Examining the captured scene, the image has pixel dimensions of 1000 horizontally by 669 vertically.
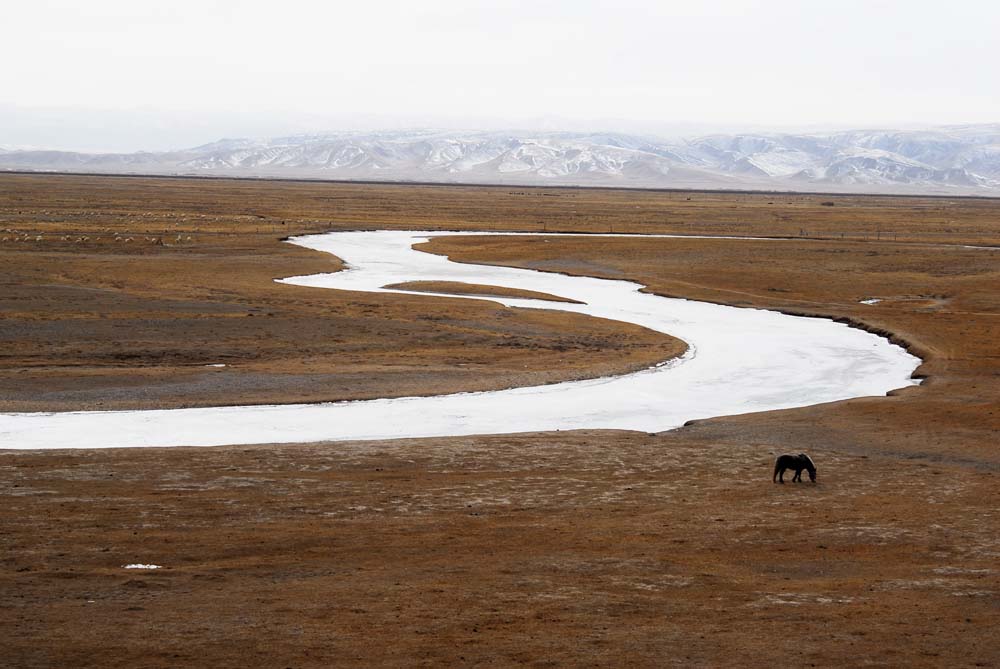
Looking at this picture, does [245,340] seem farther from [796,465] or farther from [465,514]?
[796,465]

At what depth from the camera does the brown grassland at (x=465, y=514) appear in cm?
1185

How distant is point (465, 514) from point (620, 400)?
11855mm

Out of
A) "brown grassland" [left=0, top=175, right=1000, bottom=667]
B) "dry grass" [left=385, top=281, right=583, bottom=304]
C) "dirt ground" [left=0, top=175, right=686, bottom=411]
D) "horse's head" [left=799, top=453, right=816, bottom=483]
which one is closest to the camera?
"brown grassland" [left=0, top=175, right=1000, bottom=667]

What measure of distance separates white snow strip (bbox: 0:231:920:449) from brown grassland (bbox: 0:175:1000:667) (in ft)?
3.57

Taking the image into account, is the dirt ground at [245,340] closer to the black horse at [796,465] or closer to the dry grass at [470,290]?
the dry grass at [470,290]

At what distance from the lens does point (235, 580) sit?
13.6 meters

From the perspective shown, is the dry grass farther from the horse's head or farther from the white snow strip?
the horse's head

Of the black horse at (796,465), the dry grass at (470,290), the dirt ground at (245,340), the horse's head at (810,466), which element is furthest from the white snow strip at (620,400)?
the horse's head at (810,466)

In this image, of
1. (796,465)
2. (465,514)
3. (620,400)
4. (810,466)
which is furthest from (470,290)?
(465,514)

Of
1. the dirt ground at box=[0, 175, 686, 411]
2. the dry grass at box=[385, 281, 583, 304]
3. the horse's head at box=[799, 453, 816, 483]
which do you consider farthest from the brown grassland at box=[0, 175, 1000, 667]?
the dry grass at box=[385, 281, 583, 304]

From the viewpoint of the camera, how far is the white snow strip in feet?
78.2

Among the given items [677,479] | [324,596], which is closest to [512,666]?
[324,596]

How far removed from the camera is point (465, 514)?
681 inches

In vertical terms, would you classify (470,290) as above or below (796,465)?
above
